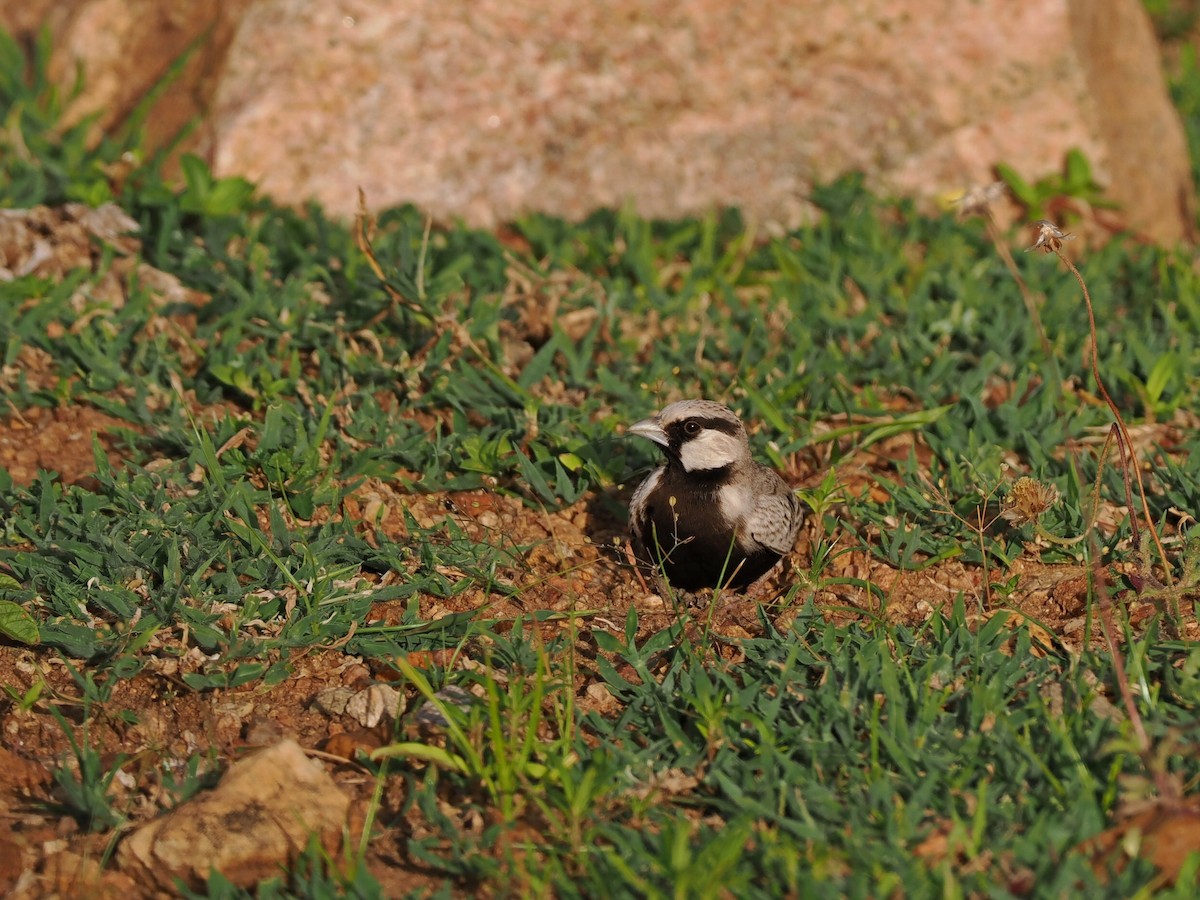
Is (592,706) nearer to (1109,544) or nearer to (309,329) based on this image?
(1109,544)

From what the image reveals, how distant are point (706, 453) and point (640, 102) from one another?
116 inches

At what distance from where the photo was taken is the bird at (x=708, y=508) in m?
4.67

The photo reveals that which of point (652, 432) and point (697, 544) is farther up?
point (652, 432)

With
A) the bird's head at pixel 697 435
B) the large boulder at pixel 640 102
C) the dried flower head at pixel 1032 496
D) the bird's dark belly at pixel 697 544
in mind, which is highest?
the large boulder at pixel 640 102

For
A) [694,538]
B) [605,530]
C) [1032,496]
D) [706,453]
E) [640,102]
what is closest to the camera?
[1032,496]

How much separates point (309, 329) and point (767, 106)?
284cm

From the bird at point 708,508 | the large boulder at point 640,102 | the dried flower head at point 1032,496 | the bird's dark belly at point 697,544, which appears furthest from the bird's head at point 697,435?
the large boulder at point 640,102

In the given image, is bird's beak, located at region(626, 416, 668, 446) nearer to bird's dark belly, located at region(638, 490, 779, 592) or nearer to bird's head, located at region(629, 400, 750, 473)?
bird's head, located at region(629, 400, 750, 473)

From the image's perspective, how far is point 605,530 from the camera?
17.0 feet

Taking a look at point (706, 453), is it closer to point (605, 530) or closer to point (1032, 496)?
point (605, 530)

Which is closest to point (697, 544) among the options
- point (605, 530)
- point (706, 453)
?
point (706, 453)

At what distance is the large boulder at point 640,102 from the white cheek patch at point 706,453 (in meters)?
2.56

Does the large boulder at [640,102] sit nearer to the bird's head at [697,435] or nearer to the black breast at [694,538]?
the bird's head at [697,435]

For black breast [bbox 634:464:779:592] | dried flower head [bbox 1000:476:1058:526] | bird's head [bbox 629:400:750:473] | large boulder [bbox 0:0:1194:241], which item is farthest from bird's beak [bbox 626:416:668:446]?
large boulder [bbox 0:0:1194:241]
